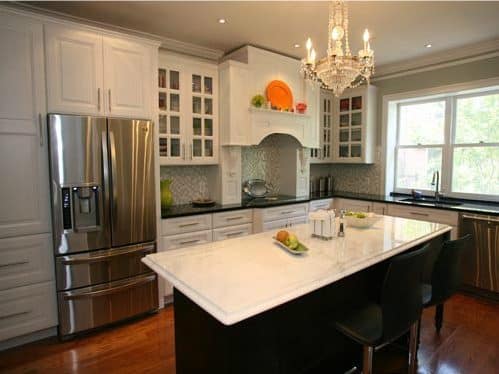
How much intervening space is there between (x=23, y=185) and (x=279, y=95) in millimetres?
2806

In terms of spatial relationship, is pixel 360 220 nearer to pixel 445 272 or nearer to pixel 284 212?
pixel 445 272

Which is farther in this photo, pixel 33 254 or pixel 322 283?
pixel 33 254

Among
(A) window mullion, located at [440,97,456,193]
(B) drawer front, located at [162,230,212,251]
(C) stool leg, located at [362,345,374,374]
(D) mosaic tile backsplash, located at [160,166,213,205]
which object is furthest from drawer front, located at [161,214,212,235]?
(A) window mullion, located at [440,97,456,193]

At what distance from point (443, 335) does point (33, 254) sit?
3368 mm

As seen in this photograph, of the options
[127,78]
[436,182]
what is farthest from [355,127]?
[127,78]

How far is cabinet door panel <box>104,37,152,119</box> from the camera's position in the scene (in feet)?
8.80

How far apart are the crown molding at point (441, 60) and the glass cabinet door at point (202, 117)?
2.54m

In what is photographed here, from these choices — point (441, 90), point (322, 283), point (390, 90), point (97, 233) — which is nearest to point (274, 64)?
point (390, 90)

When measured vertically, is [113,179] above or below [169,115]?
below

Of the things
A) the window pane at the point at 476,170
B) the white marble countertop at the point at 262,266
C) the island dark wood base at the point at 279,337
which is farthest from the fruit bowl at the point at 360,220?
the window pane at the point at 476,170

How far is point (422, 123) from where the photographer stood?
4371mm

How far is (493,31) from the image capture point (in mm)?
3148

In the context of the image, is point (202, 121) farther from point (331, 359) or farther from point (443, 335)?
point (443, 335)

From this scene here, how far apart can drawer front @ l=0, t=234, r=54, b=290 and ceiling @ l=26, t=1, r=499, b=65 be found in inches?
76.7
